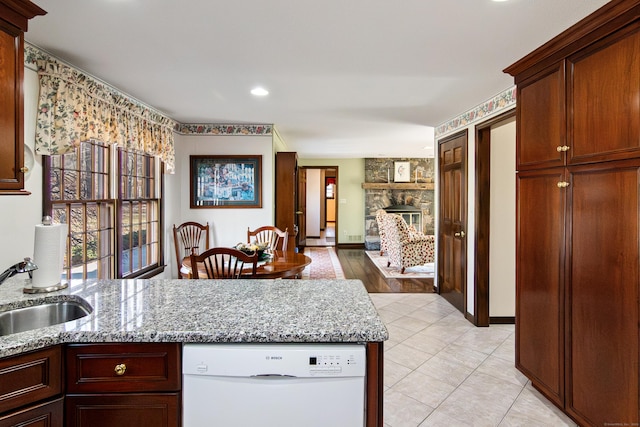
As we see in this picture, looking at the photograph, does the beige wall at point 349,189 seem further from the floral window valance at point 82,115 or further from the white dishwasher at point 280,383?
the white dishwasher at point 280,383

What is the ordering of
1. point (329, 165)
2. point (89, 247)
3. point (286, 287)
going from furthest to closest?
point (329, 165)
point (89, 247)
point (286, 287)

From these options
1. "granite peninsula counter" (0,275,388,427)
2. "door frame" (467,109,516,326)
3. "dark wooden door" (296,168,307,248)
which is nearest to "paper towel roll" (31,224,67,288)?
"granite peninsula counter" (0,275,388,427)

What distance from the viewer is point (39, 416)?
3.62ft

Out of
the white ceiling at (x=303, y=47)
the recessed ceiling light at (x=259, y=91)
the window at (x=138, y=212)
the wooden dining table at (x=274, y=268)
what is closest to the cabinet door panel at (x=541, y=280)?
the white ceiling at (x=303, y=47)

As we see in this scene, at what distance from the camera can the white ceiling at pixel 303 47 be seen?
1.71 metres

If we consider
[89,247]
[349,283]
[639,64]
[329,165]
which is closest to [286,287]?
[349,283]

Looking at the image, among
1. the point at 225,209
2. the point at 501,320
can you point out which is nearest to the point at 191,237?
the point at 225,209

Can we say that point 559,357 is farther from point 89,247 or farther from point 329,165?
point 329,165

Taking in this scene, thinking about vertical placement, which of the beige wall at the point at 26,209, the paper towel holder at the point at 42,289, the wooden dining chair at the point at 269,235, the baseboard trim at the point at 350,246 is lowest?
the baseboard trim at the point at 350,246

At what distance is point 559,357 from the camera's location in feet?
6.23

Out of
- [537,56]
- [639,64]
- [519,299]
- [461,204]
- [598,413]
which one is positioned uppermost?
[537,56]

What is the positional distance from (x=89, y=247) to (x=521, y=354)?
140 inches

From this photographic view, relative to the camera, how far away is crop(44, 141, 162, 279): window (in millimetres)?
2609

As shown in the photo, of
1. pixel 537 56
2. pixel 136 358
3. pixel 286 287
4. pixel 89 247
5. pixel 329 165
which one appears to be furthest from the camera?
pixel 329 165
